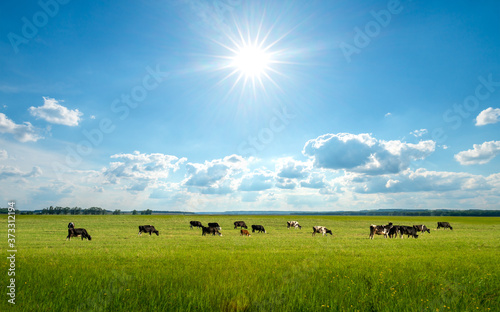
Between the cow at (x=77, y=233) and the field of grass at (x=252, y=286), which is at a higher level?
the field of grass at (x=252, y=286)

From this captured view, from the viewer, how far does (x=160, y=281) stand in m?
10.0

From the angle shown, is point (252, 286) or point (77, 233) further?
point (77, 233)

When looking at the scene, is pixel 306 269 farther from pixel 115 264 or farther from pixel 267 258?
pixel 115 264

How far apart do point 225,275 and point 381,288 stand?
17.7 feet

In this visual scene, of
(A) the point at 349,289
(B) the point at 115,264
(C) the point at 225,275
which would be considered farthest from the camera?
(B) the point at 115,264

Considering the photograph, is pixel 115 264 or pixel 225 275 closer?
pixel 225 275

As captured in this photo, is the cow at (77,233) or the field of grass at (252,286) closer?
the field of grass at (252,286)

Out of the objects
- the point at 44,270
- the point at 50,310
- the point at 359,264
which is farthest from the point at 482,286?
the point at 44,270

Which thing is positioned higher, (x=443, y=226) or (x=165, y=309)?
(x=165, y=309)

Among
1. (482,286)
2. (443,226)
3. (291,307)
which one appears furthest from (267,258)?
(443,226)

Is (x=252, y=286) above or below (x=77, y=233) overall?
above

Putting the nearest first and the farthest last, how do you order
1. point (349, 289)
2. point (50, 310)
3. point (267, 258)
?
1. point (50, 310)
2. point (349, 289)
3. point (267, 258)

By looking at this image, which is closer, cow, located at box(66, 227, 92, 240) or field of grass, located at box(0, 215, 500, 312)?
field of grass, located at box(0, 215, 500, 312)

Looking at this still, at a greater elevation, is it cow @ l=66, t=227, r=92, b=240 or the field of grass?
the field of grass
